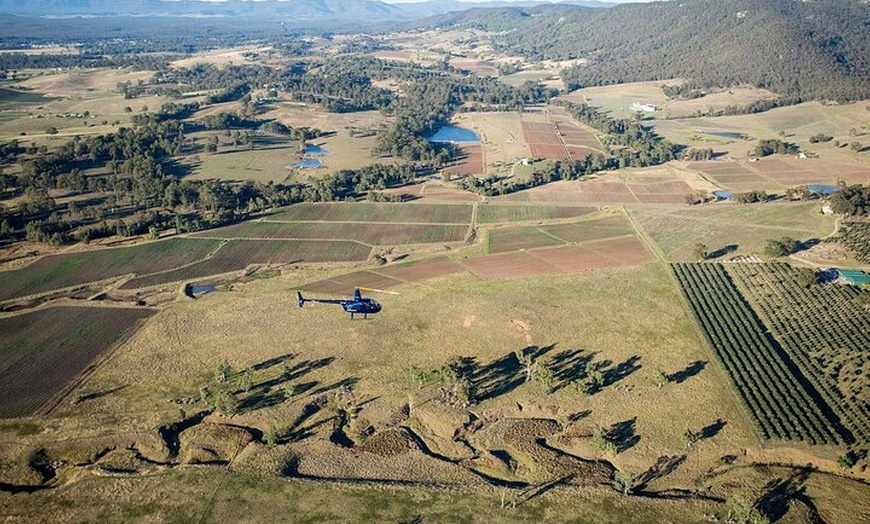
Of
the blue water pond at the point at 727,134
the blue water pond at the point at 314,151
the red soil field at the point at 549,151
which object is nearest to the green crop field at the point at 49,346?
the blue water pond at the point at 314,151

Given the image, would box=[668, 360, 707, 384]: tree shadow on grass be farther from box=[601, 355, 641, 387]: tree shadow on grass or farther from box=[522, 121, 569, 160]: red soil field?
box=[522, 121, 569, 160]: red soil field

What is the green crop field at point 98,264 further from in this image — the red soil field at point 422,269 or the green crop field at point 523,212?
the green crop field at point 523,212

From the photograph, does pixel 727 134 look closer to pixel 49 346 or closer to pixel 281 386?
pixel 281 386

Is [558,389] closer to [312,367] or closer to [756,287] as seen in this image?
[312,367]

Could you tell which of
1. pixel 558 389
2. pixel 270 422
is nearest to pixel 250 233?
pixel 270 422

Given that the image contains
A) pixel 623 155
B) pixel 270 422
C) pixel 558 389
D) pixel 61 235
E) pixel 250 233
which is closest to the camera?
pixel 270 422

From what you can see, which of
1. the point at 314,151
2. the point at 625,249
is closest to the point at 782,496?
the point at 625,249

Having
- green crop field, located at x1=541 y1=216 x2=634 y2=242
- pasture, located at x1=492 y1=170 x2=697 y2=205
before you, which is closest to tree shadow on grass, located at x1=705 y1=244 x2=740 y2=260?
green crop field, located at x1=541 y1=216 x2=634 y2=242

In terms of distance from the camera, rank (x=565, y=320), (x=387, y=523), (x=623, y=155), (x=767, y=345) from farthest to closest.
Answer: (x=623, y=155), (x=565, y=320), (x=767, y=345), (x=387, y=523)
